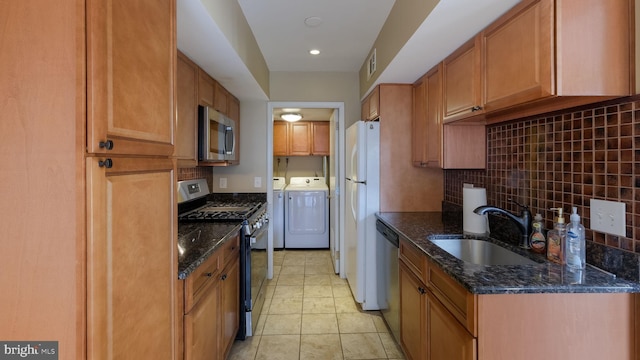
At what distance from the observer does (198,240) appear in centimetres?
171

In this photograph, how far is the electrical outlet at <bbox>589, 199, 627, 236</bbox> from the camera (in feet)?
3.85

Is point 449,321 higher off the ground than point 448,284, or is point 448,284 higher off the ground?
point 448,284

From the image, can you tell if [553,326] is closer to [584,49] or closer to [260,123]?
[584,49]

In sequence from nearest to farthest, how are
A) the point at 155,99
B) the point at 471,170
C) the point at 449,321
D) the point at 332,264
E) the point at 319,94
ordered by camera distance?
the point at 155,99
the point at 449,321
the point at 471,170
the point at 319,94
the point at 332,264

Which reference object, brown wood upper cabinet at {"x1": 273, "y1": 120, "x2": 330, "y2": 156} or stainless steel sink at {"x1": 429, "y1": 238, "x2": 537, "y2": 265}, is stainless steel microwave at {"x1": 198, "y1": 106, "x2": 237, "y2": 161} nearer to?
stainless steel sink at {"x1": 429, "y1": 238, "x2": 537, "y2": 265}

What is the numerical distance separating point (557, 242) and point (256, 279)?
6.39 feet

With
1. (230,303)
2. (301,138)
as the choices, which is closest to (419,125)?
(230,303)

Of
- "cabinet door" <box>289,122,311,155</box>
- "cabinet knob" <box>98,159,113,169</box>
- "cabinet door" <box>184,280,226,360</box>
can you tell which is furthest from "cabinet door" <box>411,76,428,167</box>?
"cabinet door" <box>289,122,311,155</box>

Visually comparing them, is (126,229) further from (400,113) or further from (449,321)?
(400,113)

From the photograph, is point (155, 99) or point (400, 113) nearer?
point (155, 99)

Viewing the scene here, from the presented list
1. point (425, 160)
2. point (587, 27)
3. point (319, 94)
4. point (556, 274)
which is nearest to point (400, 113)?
point (425, 160)

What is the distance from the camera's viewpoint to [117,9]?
81 centimetres

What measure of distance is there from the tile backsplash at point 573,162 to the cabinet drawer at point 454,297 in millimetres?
606

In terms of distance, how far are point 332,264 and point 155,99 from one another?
3.38 meters
